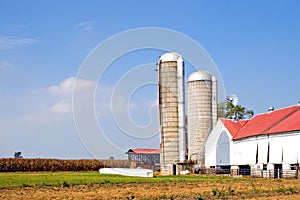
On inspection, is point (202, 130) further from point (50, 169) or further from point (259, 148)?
point (50, 169)

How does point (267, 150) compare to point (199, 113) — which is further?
point (199, 113)

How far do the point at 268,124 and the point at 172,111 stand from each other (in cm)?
946

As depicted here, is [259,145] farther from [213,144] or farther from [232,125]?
[213,144]

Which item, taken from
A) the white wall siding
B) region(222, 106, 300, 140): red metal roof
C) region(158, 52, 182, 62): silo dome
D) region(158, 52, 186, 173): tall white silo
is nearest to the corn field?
the white wall siding

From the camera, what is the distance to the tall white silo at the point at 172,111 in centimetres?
5091

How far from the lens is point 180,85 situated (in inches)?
2029

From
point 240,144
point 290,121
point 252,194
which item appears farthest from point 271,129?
point 252,194

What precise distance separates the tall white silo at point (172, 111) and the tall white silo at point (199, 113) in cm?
408

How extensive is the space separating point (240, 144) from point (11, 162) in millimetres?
32069

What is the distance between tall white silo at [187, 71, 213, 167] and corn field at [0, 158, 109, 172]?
22.1 m

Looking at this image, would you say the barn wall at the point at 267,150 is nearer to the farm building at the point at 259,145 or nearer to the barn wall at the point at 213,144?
the farm building at the point at 259,145

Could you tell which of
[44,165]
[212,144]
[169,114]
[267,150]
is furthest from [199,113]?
[44,165]

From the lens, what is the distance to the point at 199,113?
56.0m

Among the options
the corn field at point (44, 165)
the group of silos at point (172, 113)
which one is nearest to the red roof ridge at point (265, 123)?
the group of silos at point (172, 113)
